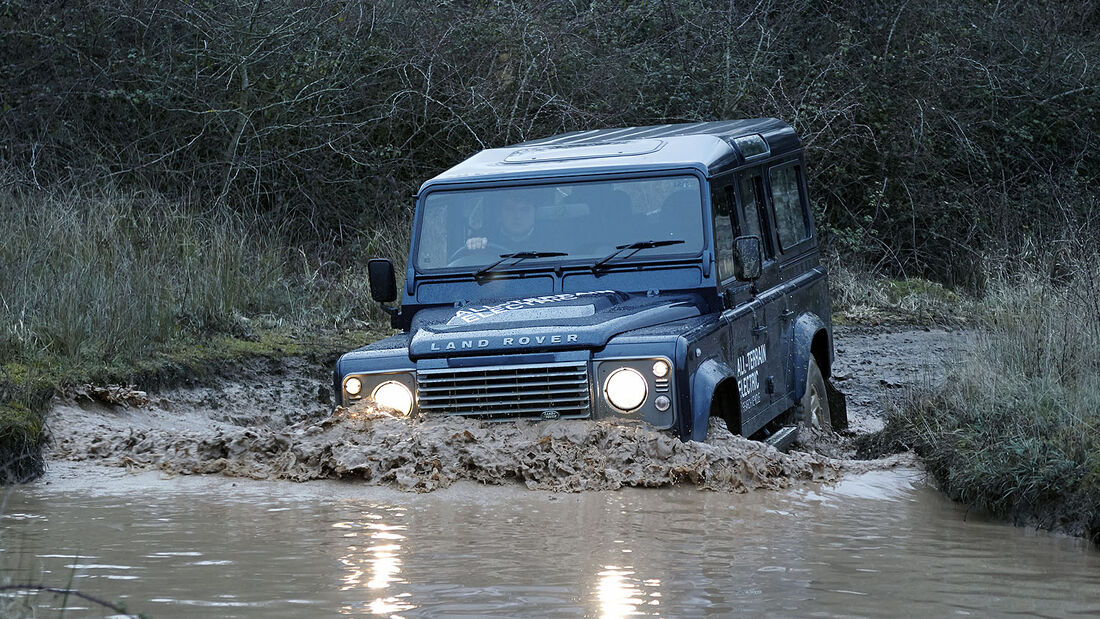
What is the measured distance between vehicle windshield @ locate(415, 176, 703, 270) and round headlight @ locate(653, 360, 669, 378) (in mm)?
1083

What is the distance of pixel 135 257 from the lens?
1187 cm

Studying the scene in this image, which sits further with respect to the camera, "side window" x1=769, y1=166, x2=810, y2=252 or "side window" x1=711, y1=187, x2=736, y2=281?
"side window" x1=769, y1=166, x2=810, y2=252

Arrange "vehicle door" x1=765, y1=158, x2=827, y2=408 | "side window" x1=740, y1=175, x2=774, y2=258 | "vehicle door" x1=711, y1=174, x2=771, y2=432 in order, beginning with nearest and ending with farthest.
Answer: "vehicle door" x1=711, y1=174, x2=771, y2=432
"side window" x1=740, y1=175, x2=774, y2=258
"vehicle door" x1=765, y1=158, x2=827, y2=408

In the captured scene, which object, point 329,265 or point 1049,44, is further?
point 1049,44

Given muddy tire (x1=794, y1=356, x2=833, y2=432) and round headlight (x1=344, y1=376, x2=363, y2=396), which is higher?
round headlight (x1=344, y1=376, x2=363, y2=396)

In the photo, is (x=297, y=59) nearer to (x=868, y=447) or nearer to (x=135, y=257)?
(x=135, y=257)

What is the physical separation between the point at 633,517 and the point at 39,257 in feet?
22.0

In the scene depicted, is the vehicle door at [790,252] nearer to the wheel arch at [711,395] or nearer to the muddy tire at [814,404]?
the muddy tire at [814,404]

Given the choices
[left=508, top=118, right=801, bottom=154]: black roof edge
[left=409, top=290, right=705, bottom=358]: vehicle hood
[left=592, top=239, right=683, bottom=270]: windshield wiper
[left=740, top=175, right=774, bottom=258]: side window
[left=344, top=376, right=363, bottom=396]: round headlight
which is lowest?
[left=344, top=376, right=363, bottom=396]: round headlight

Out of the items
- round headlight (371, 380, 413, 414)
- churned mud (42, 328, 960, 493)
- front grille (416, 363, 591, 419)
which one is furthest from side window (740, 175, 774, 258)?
round headlight (371, 380, 413, 414)

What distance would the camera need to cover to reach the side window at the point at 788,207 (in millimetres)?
8708

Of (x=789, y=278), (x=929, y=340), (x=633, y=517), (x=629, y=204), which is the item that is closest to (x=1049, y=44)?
(x=929, y=340)

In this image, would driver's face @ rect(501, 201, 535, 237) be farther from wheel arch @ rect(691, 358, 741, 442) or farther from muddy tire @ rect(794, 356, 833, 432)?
muddy tire @ rect(794, 356, 833, 432)

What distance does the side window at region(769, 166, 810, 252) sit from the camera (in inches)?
343
